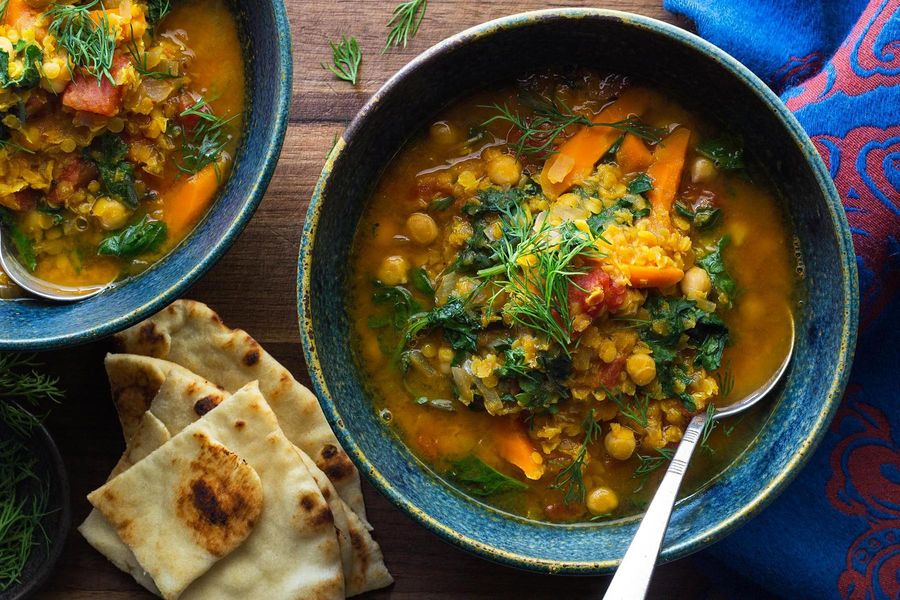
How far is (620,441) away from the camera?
135 inches

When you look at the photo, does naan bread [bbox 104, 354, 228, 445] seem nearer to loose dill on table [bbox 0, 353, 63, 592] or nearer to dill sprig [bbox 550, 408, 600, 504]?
loose dill on table [bbox 0, 353, 63, 592]

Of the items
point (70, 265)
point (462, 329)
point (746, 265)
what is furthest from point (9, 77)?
point (746, 265)

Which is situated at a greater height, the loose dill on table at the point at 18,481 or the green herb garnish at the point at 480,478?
the green herb garnish at the point at 480,478

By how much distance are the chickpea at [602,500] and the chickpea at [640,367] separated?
476 millimetres

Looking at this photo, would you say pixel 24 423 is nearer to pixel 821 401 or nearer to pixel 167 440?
pixel 167 440

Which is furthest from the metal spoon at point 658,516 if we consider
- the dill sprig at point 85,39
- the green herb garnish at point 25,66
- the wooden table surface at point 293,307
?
the green herb garnish at point 25,66

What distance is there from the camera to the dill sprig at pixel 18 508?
156 inches

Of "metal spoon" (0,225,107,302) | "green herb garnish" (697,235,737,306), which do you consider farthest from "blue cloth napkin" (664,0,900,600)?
"metal spoon" (0,225,107,302)

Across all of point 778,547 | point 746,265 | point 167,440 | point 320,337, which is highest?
point 746,265

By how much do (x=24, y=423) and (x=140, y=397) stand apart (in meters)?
0.51

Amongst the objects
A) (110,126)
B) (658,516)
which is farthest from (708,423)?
(110,126)

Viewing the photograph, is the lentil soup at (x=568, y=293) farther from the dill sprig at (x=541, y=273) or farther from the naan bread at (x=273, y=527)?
the naan bread at (x=273, y=527)

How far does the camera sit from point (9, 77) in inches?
138

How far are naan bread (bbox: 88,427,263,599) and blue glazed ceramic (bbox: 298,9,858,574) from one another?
68cm
